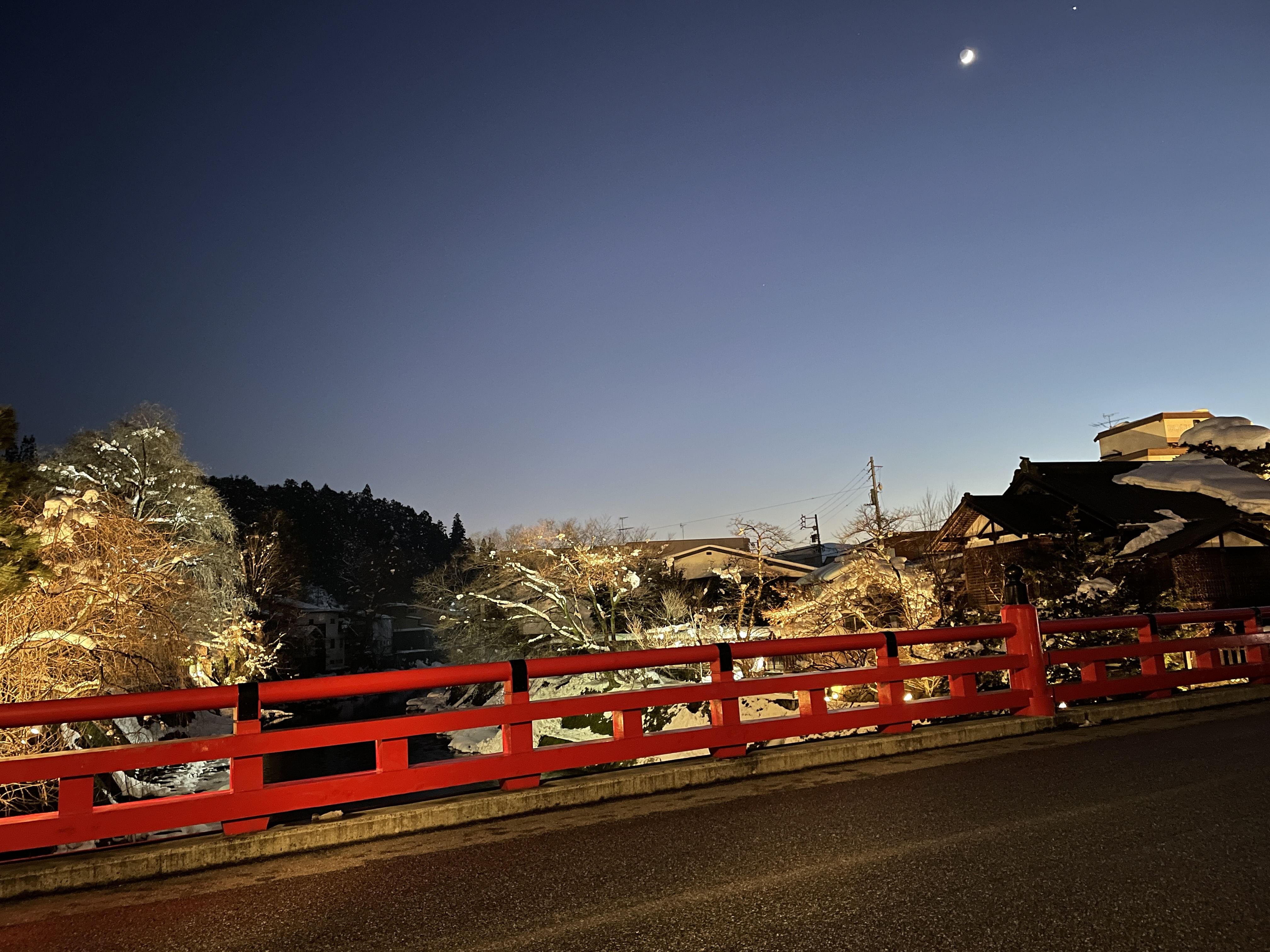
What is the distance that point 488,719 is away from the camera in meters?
6.34

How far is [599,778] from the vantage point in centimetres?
655

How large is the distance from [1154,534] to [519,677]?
26315mm

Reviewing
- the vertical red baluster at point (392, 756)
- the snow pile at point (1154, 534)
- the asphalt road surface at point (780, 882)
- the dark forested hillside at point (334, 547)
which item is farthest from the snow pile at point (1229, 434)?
the dark forested hillside at point (334, 547)

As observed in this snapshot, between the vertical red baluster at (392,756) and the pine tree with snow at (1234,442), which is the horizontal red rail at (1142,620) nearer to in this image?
the vertical red baluster at (392,756)

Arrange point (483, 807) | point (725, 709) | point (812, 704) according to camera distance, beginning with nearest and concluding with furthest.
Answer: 1. point (483, 807)
2. point (725, 709)
3. point (812, 704)

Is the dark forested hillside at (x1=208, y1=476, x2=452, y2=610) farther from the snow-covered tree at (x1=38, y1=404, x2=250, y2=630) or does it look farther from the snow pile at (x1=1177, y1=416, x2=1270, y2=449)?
the snow pile at (x1=1177, y1=416, x2=1270, y2=449)

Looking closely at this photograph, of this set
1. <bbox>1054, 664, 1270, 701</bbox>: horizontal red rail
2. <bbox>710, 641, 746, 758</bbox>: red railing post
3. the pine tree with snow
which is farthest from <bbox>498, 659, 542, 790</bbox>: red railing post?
the pine tree with snow

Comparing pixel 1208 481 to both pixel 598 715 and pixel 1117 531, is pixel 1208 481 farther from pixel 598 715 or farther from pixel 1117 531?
pixel 598 715

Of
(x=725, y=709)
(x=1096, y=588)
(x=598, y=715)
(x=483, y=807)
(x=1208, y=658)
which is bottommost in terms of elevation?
(x=598, y=715)

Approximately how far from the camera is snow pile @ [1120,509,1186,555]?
26.4 m

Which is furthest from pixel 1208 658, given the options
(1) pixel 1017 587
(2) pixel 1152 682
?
Result: (1) pixel 1017 587

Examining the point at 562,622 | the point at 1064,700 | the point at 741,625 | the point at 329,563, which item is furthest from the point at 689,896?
the point at 329,563

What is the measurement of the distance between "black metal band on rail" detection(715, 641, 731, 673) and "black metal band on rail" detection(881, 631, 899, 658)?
A: 1.61 meters

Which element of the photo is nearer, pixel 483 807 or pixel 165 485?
pixel 483 807
